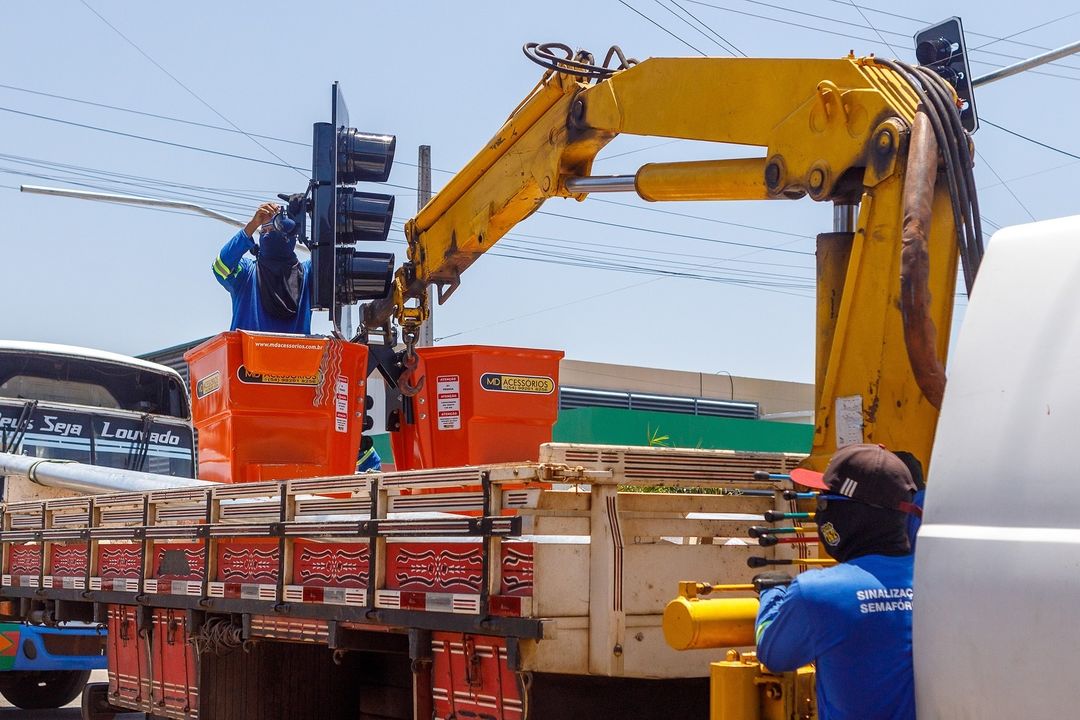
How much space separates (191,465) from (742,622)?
9.28m

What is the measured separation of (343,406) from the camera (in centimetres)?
830

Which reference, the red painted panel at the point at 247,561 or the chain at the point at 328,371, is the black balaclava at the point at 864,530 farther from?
the chain at the point at 328,371

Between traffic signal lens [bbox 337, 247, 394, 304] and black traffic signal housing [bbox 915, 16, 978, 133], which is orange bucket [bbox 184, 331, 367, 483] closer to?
traffic signal lens [bbox 337, 247, 394, 304]

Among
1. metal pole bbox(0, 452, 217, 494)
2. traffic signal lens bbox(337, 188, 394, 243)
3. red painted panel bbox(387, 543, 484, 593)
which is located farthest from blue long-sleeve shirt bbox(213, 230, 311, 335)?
red painted panel bbox(387, 543, 484, 593)

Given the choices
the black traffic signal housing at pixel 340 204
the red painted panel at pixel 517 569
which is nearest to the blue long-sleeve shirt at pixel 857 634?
the red painted panel at pixel 517 569

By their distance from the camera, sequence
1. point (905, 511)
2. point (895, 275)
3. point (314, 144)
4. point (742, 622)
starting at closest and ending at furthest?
point (905, 511) → point (742, 622) → point (895, 275) → point (314, 144)

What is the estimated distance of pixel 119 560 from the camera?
7.37 metres

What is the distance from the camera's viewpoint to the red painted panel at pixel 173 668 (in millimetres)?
6688

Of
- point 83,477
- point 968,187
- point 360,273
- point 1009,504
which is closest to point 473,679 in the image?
point 1009,504

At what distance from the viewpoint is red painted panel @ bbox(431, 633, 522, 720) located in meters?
4.43

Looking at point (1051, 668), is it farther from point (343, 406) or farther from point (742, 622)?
point (343, 406)

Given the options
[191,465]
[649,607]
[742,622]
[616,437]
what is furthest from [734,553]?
[616,437]

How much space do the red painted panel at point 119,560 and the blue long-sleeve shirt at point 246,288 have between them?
2424mm

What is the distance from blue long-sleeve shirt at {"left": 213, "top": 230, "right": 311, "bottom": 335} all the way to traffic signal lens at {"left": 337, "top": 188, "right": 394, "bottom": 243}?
632mm
